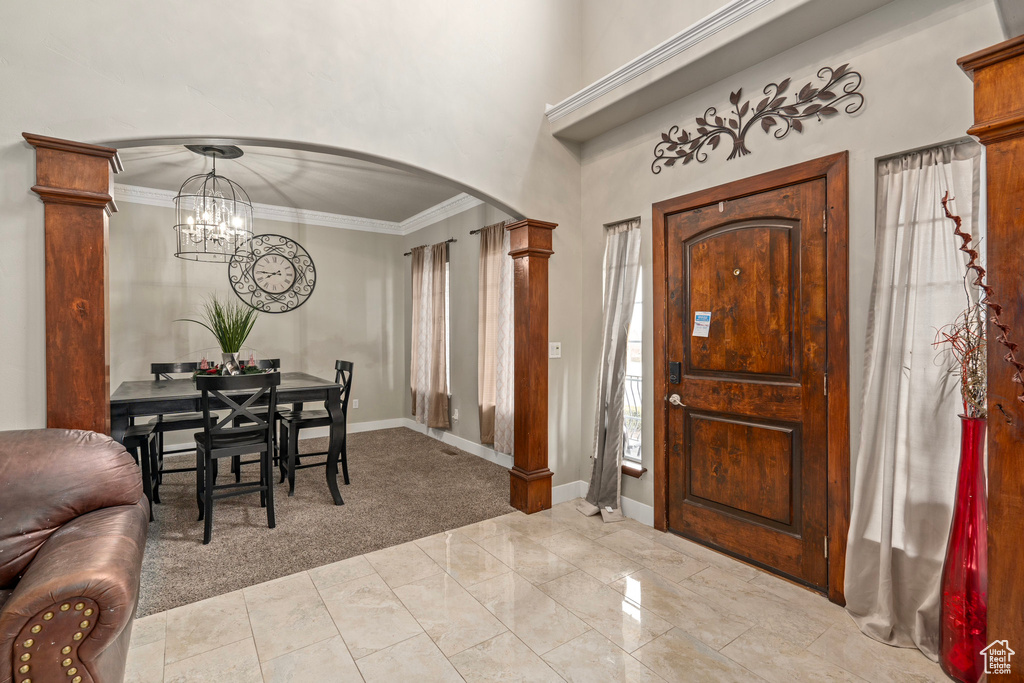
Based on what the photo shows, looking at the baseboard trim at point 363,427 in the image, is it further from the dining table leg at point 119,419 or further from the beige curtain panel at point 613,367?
the beige curtain panel at point 613,367

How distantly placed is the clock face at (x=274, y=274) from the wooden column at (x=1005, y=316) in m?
5.66

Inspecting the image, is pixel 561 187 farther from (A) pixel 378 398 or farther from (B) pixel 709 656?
(A) pixel 378 398

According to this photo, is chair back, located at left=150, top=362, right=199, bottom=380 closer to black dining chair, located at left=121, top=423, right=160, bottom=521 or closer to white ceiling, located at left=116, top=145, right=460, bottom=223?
black dining chair, located at left=121, top=423, right=160, bottom=521

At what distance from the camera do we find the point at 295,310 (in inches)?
220

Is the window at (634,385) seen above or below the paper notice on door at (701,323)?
below

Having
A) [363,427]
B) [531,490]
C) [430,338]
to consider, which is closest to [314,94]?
[531,490]

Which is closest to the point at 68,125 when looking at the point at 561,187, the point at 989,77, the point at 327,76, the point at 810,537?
the point at 327,76

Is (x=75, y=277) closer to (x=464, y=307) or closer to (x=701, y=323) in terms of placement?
(x=701, y=323)

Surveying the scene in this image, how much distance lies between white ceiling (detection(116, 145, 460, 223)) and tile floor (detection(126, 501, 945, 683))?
2526 mm

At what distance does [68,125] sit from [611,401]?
3084 millimetres

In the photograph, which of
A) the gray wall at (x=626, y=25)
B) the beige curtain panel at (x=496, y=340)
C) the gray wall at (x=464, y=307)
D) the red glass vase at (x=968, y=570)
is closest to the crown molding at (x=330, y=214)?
the gray wall at (x=464, y=307)

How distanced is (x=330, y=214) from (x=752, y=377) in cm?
495

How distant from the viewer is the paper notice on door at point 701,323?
275 centimetres

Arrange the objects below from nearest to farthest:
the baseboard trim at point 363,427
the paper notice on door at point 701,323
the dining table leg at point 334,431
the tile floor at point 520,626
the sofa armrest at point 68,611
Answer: the sofa armrest at point 68,611 < the tile floor at point 520,626 < the paper notice on door at point 701,323 < the dining table leg at point 334,431 < the baseboard trim at point 363,427
